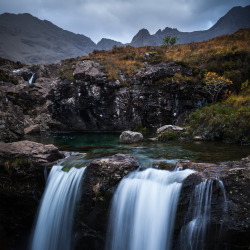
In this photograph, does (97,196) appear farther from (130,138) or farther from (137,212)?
(130,138)

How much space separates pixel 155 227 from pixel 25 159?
547 cm

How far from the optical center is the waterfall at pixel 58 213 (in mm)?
5688

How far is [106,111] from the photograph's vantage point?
19266mm

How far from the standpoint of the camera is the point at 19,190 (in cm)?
668

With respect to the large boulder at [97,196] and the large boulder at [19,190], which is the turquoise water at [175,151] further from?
the large boulder at [19,190]

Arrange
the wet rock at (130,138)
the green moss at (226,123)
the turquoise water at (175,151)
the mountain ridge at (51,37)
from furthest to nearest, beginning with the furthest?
the mountain ridge at (51,37) < the wet rock at (130,138) < the green moss at (226,123) < the turquoise water at (175,151)

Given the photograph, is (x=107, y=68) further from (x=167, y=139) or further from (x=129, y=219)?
(x=129, y=219)

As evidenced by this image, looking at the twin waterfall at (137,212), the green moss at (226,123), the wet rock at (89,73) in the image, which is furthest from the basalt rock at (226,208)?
the wet rock at (89,73)

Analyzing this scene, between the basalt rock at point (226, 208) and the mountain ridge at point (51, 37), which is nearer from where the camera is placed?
the basalt rock at point (226, 208)

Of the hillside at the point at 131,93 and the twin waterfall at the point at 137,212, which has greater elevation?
the hillside at the point at 131,93

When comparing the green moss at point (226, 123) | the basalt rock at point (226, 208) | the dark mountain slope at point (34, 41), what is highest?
the dark mountain slope at point (34, 41)

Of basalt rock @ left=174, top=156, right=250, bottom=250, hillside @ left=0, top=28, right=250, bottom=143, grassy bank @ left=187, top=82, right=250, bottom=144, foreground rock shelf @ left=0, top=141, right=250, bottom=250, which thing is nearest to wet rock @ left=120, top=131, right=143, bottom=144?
grassy bank @ left=187, top=82, right=250, bottom=144

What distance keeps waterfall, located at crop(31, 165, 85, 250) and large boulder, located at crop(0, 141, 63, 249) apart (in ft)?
1.58

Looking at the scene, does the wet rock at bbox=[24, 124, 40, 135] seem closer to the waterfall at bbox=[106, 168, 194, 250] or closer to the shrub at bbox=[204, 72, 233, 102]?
the waterfall at bbox=[106, 168, 194, 250]
